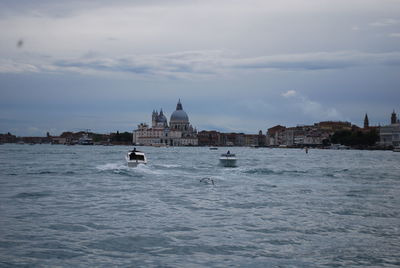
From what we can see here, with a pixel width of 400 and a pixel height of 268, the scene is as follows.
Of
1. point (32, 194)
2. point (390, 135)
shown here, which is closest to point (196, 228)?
point (32, 194)

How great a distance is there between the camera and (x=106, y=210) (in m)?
13.1

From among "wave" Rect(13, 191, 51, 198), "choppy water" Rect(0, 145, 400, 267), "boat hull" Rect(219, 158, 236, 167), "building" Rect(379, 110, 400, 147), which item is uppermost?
"building" Rect(379, 110, 400, 147)

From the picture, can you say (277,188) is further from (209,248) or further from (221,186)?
(209,248)

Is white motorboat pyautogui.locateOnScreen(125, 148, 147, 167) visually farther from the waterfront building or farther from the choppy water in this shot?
the waterfront building

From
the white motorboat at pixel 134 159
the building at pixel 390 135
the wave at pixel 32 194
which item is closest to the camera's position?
the wave at pixel 32 194

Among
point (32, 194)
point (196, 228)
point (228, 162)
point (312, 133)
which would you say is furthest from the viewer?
point (312, 133)

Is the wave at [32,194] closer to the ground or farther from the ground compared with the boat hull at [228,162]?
closer to the ground

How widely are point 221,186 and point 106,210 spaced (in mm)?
8033

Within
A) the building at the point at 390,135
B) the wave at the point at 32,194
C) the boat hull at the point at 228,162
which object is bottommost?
the wave at the point at 32,194

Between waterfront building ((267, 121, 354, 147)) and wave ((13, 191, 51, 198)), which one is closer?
wave ((13, 191, 51, 198))

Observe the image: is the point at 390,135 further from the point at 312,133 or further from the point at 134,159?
the point at 134,159

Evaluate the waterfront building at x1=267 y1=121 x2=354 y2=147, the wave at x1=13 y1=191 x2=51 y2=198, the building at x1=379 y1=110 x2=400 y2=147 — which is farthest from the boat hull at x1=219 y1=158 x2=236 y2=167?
the waterfront building at x1=267 y1=121 x2=354 y2=147

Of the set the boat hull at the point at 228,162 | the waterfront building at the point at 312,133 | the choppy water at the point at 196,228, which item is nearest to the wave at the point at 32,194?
the choppy water at the point at 196,228

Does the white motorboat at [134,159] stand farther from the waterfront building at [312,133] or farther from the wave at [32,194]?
the waterfront building at [312,133]
